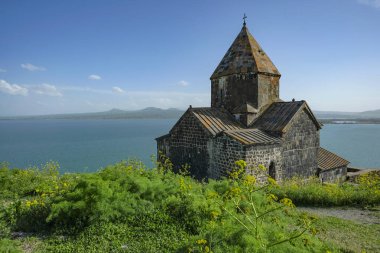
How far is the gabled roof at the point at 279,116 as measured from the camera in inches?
590

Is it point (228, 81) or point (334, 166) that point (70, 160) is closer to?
point (228, 81)

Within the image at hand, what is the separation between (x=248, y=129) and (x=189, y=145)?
11.3ft

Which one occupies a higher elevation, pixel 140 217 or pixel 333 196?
pixel 140 217

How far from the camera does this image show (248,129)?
48.7 feet

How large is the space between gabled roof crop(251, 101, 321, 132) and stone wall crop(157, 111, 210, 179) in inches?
135

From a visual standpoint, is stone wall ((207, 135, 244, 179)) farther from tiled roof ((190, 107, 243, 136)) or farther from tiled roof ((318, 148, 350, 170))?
tiled roof ((318, 148, 350, 170))

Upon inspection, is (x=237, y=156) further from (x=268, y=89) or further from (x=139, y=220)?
(x=139, y=220)

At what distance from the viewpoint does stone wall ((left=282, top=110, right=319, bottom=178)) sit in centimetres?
1520

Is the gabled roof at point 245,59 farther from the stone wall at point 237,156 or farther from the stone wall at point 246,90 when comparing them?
the stone wall at point 237,156

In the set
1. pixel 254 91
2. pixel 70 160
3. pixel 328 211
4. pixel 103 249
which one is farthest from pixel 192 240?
pixel 70 160

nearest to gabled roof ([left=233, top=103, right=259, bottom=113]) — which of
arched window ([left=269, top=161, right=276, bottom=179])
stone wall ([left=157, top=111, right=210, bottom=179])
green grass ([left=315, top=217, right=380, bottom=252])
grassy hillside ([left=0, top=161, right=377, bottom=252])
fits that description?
stone wall ([left=157, top=111, right=210, bottom=179])

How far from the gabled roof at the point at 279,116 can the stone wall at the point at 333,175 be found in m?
3.56

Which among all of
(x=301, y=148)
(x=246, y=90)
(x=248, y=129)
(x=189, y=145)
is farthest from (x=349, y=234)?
(x=246, y=90)

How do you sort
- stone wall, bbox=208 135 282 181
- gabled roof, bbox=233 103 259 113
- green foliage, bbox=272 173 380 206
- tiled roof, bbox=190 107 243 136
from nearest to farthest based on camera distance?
green foliage, bbox=272 173 380 206 → stone wall, bbox=208 135 282 181 → tiled roof, bbox=190 107 243 136 → gabled roof, bbox=233 103 259 113
